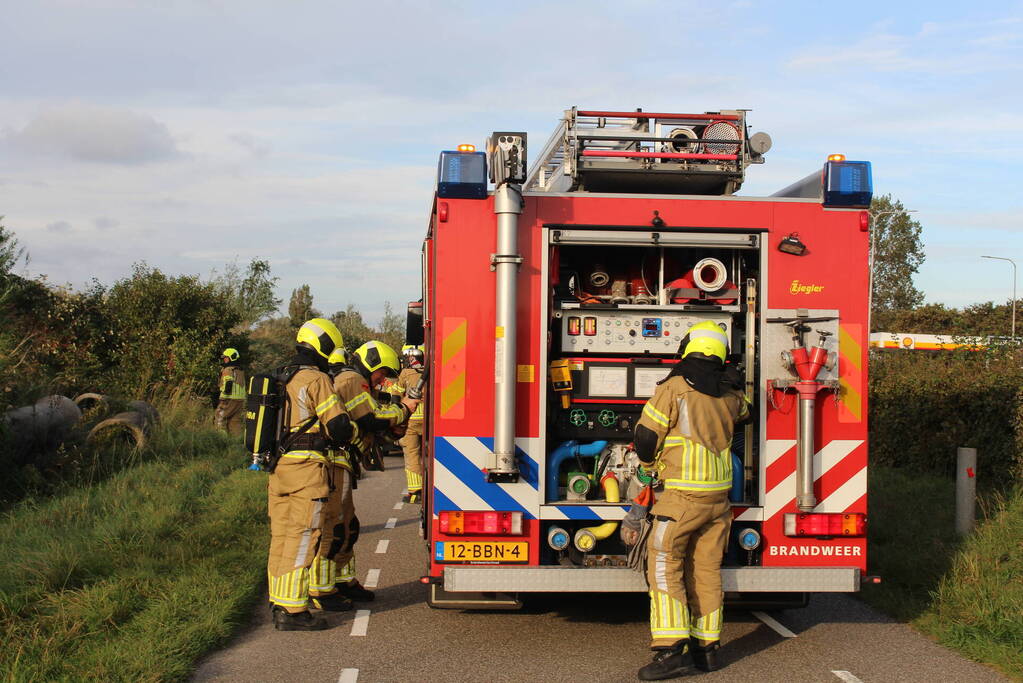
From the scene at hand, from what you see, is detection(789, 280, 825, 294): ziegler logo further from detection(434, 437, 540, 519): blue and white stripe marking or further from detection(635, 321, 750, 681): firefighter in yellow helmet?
detection(434, 437, 540, 519): blue and white stripe marking

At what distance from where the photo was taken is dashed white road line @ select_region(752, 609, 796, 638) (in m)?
6.75

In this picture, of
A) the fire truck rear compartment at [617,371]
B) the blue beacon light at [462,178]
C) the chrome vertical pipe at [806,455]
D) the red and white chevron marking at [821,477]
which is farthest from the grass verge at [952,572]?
the blue beacon light at [462,178]

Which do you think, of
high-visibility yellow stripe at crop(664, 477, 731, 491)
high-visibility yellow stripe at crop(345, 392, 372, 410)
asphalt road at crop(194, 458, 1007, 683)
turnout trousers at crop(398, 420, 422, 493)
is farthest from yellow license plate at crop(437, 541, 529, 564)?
turnout trousers at crop(398, 420, 422, 493)

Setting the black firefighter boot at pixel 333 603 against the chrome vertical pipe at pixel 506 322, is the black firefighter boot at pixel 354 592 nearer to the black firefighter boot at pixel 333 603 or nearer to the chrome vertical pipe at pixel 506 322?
the black firefighter boot at pixel 333 603

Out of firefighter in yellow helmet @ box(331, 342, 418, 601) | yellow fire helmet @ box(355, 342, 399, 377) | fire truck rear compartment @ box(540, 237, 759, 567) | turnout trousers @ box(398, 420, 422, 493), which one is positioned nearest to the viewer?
fire truck rear compartment @ box(540, 237, 759, 567)

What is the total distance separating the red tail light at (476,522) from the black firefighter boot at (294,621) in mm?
1365

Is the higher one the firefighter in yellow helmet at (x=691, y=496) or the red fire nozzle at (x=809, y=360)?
the red fire nozzle at (x=809, y=360)

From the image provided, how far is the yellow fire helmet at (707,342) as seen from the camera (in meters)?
5.86

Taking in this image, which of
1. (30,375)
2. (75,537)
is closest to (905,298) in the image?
(30,375)

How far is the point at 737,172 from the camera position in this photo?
6535mm

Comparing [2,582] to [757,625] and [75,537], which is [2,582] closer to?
[75,537]

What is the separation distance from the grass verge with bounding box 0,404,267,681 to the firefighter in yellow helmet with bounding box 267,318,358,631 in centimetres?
45

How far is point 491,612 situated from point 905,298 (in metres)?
38.2

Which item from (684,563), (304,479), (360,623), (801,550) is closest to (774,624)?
(801,550)
